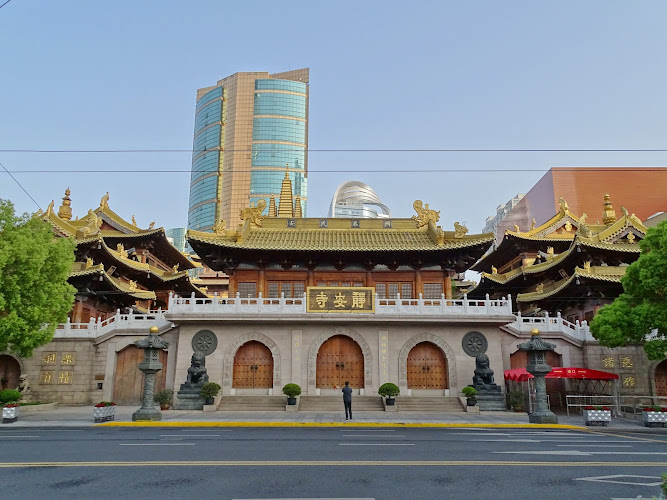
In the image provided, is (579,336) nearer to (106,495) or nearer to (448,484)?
(448,484)

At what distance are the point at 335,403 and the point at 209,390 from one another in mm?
5753

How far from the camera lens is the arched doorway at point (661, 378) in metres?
25.2

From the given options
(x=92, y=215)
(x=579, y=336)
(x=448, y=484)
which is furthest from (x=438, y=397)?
(x=92, y=215)

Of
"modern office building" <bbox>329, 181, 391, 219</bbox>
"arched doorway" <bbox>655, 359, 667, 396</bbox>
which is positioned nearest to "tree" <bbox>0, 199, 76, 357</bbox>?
"arched doorway" <bbox>655, 359, 667, 396</bbox>

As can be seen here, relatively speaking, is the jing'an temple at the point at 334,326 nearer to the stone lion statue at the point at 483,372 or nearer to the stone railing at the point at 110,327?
the stone railing at the point at 110,327

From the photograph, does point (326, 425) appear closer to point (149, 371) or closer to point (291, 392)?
point (291, 392)

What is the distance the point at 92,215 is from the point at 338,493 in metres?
31.1

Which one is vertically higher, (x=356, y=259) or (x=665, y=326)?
(x=356, y=259)

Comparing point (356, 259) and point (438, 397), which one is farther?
point (356, 259)

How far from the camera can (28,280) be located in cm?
2023

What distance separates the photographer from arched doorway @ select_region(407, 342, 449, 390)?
25.1 m

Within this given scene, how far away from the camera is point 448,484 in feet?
26.1

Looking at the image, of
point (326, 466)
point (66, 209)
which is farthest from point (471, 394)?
point (66, 209)

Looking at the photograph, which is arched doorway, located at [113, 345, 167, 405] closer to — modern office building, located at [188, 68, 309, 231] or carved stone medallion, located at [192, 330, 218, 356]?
carved stone medallion, located at [192, 330, 218, 356]
